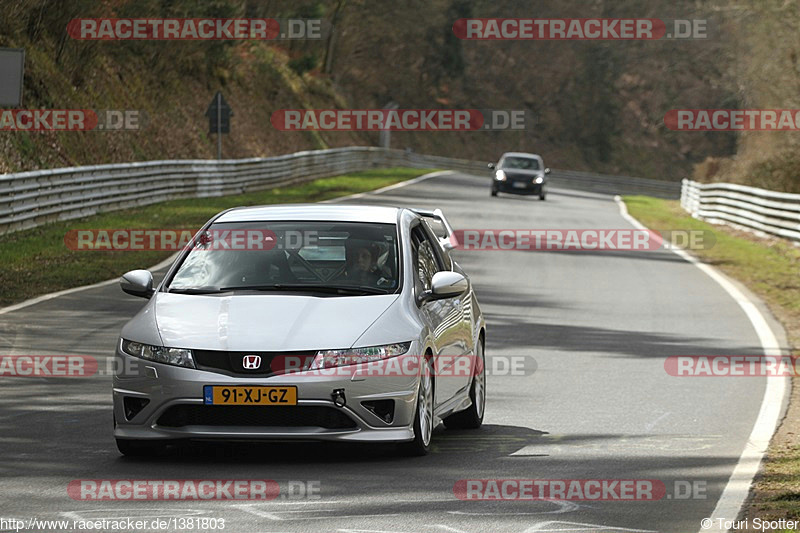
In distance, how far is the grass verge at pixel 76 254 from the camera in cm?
1942

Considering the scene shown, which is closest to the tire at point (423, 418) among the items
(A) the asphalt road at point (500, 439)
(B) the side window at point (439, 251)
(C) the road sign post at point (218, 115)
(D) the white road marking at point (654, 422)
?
(A) the asphalt road at point (500, 439)

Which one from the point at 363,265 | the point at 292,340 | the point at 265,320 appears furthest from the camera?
the point at 363,265

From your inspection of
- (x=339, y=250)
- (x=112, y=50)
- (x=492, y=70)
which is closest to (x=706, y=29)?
(x=492, y=70)

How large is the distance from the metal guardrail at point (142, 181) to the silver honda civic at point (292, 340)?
15391 millimetres

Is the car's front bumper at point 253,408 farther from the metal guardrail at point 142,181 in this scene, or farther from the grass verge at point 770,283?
the metal guardrail at point 142,181

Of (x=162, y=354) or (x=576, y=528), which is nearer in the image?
(x=576, y=528)

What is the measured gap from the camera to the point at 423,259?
399 inches

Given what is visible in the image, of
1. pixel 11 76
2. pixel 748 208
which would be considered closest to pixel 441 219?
pixel 11 76

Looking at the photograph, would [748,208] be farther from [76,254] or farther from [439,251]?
[439,251]

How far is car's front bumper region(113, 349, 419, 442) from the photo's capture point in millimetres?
8320

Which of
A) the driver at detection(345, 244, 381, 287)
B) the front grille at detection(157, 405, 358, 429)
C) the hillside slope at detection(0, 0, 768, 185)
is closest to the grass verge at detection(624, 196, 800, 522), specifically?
the front grille at detection(157, 405, 358, 429)

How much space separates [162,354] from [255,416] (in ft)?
2.04

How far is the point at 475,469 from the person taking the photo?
869 centimetres

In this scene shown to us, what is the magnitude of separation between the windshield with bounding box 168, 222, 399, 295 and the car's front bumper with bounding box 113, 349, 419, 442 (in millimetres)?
864
